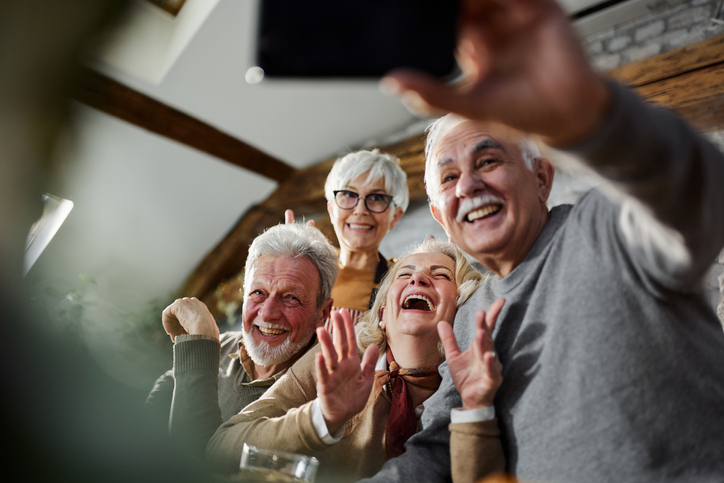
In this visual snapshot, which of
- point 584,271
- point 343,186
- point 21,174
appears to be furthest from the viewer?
point 343,186

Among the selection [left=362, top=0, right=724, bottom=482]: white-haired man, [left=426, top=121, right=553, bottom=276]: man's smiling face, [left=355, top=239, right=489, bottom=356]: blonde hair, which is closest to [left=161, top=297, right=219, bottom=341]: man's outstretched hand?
[left=355, top=239, right=489, bottom=356]: blonde hair

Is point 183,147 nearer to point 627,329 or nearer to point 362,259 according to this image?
point 362,259

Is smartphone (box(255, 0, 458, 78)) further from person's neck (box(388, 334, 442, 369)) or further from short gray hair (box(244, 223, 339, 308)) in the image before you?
short gray hair (box(244, 223, 339, 308))

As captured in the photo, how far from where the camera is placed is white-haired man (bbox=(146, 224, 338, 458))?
1401 mm

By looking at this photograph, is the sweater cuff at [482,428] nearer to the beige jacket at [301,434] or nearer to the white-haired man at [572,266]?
the white-haired man at [572,266]

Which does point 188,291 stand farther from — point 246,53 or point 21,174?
point 21,174

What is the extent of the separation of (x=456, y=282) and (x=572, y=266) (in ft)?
1.88

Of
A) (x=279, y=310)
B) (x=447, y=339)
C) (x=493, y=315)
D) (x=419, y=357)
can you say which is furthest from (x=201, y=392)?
(x=493, y=315)

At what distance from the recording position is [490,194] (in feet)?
3.60

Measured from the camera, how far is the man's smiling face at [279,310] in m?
1.59

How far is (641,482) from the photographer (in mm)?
780

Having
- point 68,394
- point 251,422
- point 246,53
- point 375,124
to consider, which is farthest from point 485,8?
point 375,124

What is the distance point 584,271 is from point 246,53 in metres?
3.15

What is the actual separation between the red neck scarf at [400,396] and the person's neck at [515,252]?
40 cm
